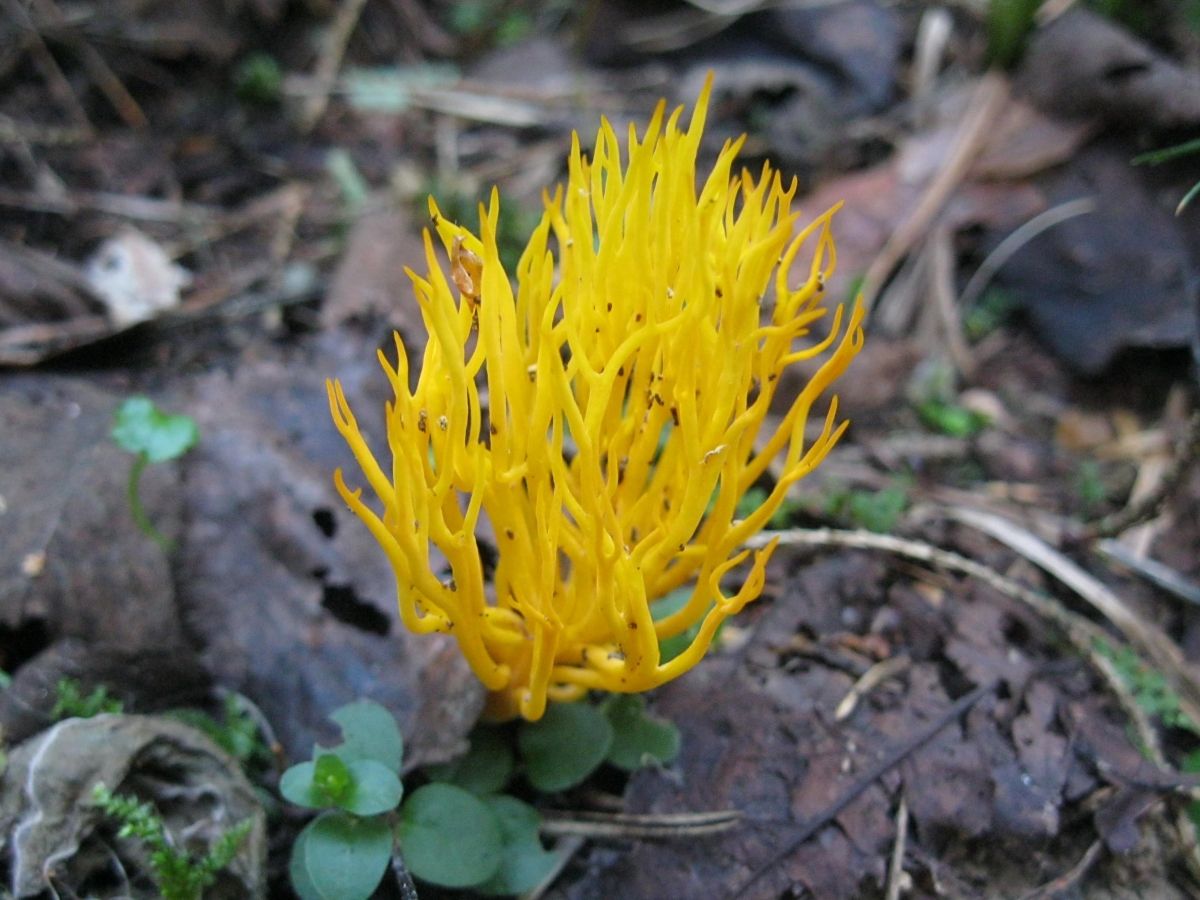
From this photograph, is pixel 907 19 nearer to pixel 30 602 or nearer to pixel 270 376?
pixel 270 376

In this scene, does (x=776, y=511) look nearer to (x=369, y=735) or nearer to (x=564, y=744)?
(x=564, y=744)

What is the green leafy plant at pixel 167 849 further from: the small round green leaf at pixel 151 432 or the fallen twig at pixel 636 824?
the small round green leaf at pixel 151 432

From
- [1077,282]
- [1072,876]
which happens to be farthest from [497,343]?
[1077,282]

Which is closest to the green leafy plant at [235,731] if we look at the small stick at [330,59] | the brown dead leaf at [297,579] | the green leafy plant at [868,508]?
the brown dead leaf at [297,579]

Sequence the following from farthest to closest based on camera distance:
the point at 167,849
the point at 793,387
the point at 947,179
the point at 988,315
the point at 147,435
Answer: the point at 947,179 → the point at 988,315 → the point at 793,387 → the point at 147,435 → the point at 167,849

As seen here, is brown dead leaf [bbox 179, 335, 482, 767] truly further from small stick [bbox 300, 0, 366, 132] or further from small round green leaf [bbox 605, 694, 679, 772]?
small stick [bbox 300, 0, 366, 132]

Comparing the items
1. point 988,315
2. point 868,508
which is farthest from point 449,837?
point 988,315

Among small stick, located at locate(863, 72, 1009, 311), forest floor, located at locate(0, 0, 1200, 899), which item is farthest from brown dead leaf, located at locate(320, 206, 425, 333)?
small stick, located at locate(863, 72, 1009, 311)
